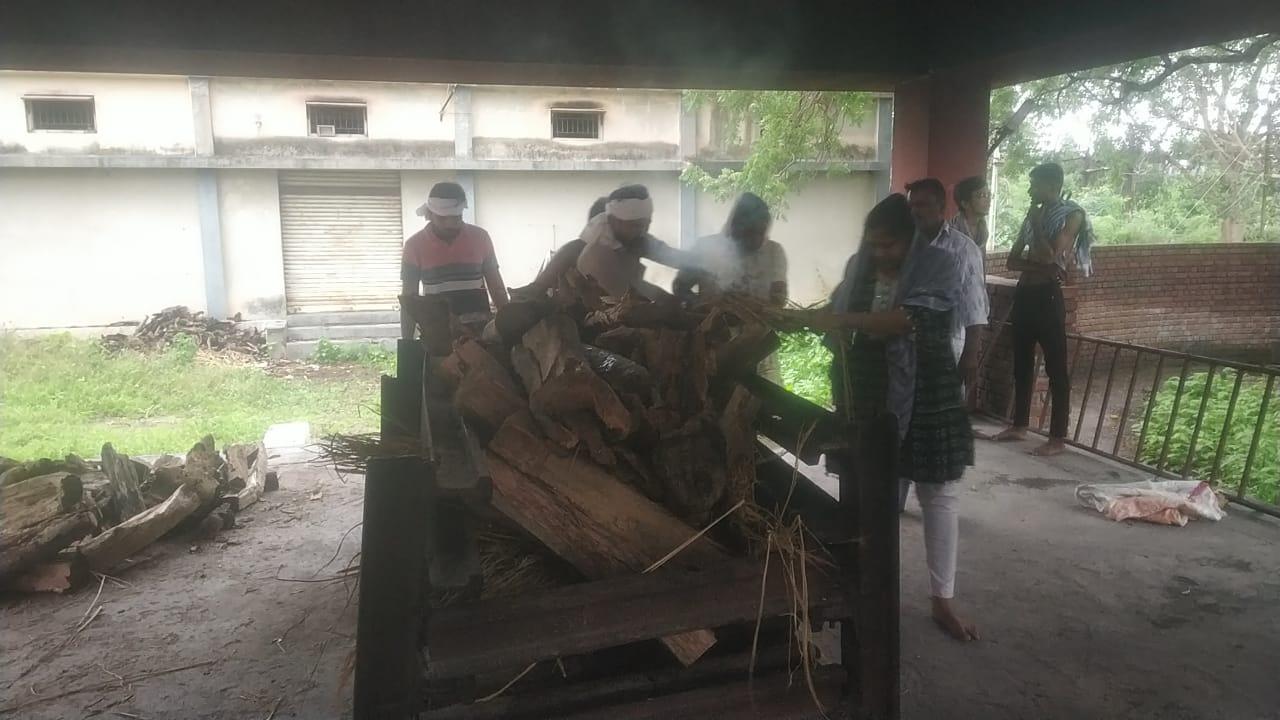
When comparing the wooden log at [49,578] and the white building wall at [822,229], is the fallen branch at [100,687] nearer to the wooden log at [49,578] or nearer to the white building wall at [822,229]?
the wooden log at [49,578]

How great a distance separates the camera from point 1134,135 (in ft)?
74.7

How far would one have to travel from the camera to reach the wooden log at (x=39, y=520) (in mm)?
4051

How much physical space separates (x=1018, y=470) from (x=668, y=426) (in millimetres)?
4616

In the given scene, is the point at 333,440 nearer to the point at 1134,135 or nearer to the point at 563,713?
the point at 563,713

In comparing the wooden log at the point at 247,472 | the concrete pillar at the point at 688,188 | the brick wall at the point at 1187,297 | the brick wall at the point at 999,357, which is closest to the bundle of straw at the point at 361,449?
the wooden log at the point at 247,472

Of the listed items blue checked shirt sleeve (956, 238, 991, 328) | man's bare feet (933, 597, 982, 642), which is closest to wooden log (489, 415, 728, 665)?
man's bare feet (933, 597, 982, 642)

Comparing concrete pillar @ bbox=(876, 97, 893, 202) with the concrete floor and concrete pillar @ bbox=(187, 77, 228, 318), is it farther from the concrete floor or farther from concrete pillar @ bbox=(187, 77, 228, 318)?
concrete pillar @ bbox=(187, 77, 228, 318)

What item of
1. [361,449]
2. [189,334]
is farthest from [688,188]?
[361,449]

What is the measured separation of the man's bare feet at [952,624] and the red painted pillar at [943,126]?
11.8ft

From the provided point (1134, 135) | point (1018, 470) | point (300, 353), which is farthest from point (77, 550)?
point (1134, 135)

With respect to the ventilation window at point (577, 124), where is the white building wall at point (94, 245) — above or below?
below

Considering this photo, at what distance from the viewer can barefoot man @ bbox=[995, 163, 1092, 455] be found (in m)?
5.79

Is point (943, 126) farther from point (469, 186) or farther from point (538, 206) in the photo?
point (469, 186)

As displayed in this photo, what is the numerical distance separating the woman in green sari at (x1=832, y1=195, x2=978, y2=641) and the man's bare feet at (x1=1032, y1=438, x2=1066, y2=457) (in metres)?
3.03
